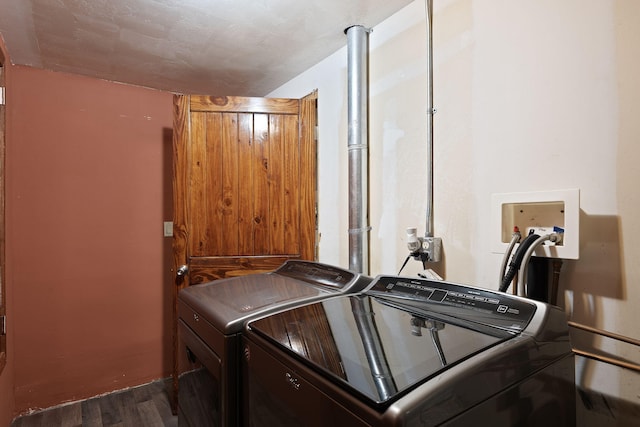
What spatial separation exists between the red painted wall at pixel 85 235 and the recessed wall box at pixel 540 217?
92.2 inches

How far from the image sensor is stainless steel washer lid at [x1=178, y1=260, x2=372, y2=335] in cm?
127

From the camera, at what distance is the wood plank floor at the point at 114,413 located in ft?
7.21

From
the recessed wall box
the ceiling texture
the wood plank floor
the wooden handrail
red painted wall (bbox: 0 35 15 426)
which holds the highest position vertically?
the ceiling texture

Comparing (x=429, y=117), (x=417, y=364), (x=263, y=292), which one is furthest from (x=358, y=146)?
(x=417, y=364)

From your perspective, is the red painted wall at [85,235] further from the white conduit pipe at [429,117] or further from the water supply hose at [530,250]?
the water supply hose at [530,250]

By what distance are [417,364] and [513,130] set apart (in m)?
0.96

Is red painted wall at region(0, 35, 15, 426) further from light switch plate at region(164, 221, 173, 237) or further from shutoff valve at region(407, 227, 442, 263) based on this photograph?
shutoff valve at region(407, 227, 442, 263)

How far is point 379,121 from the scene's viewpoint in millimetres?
1849

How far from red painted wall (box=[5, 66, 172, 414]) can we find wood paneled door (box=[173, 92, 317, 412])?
0.62 meters

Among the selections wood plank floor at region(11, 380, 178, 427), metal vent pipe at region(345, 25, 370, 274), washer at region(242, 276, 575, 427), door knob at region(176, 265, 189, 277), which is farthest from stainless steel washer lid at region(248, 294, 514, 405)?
wood plank floor at region(11, 380, 178, 427)

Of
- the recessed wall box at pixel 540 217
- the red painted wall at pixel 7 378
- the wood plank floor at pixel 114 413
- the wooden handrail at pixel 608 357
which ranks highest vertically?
the recessed wall box at pixel 540 217

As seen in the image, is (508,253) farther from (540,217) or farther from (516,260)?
(540,217)

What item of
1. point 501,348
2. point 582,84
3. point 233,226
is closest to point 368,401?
point 501,348

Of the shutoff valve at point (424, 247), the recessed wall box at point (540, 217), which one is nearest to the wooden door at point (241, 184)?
the shutoff valve at point (424, 247)
